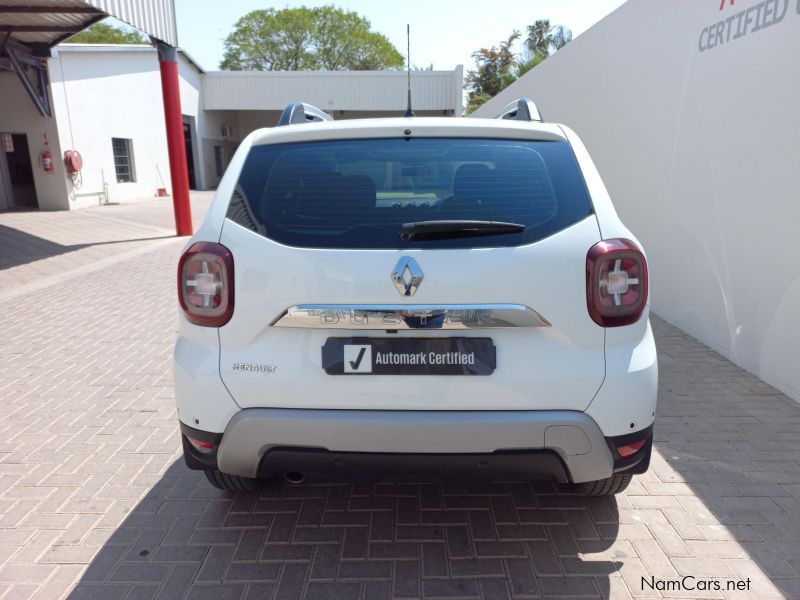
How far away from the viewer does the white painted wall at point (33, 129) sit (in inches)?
620

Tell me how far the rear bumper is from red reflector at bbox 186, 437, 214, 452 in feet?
0.36

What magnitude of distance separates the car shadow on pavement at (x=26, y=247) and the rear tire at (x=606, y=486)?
9479 millimetres

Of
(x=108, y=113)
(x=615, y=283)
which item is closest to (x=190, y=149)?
(x=108, y=113)

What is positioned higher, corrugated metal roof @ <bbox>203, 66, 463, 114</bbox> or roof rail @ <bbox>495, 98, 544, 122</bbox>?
corrugated metal roof @ <bbox>203, 66, 463, 114</bbox>

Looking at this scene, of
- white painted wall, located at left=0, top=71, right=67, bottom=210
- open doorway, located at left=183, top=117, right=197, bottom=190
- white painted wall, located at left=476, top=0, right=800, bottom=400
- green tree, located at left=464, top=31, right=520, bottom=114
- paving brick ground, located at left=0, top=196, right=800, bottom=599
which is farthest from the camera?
green tree, located at left=464, top=31, right=520, bottom=114

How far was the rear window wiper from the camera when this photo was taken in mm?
2170

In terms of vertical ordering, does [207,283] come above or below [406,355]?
above

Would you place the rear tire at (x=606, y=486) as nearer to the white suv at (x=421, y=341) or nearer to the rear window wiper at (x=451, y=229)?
the white suv at (x=421, y=341)

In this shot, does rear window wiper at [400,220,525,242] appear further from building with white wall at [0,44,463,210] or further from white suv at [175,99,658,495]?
building with white wall at [0,44,463,210]

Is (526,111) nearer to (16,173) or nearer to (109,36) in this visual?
(16,173)

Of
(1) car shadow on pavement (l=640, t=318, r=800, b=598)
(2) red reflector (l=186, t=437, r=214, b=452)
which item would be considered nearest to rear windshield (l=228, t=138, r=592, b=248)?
(2) red reflector (l=186, t=437, r=214, b=452)

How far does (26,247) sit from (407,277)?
11.3 meters

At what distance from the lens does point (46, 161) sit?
16.1m
